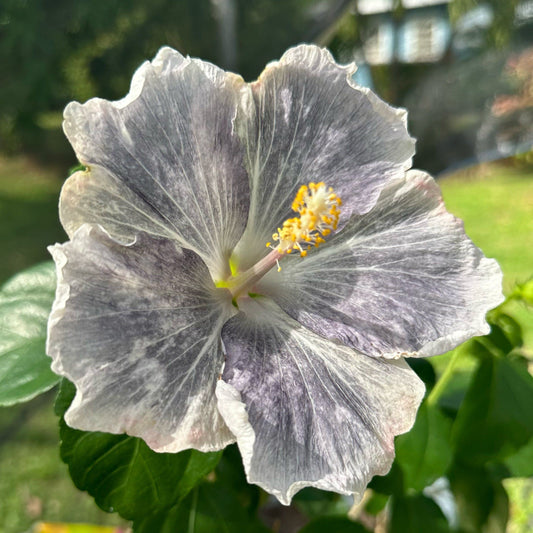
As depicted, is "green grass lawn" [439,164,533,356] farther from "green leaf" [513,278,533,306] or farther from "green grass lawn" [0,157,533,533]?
"green leaf" [513,278,533,306]

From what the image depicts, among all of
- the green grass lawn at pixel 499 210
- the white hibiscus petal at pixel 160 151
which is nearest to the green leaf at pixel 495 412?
the white hibiscus petal at pixel 160 151

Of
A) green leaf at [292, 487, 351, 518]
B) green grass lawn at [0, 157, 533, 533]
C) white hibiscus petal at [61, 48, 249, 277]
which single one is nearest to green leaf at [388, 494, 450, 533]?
green leaf at [292, 487, 351, 518]

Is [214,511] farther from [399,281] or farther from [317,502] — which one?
[399,281]

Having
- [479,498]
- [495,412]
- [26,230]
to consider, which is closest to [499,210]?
[26,230]

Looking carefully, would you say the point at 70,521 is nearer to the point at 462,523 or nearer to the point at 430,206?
the point at 462,523

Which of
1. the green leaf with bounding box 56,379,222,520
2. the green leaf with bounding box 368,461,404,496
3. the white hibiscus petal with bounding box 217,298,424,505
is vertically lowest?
the green leaf with bounding box 368,461,404,496

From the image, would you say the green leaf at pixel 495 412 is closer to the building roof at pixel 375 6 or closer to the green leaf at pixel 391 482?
the green leaf at pixel 391 482

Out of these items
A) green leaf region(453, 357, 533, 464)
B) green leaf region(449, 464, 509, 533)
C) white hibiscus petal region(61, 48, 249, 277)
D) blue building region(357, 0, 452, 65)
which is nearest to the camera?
white hibiscus petal region(61, 48, 249, 277)

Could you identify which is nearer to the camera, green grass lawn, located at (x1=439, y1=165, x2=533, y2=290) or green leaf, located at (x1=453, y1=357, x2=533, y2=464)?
green leaf, located at (x1=453, y1=357, x2=533, y2=464)
